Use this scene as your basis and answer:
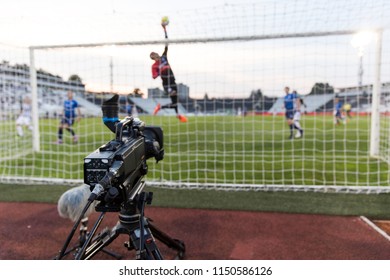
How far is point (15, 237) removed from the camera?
3.65 m

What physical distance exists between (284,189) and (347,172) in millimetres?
1940

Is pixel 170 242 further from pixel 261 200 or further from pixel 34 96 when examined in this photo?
pixel 34 96

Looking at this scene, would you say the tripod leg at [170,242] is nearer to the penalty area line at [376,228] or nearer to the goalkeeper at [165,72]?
the goalkeeper at [165,72]

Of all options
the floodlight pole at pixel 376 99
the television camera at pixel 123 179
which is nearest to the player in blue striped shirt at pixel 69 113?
the floodlight pole at pixel 376 99

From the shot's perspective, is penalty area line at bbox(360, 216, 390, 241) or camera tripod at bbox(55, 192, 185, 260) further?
penalty area line at bbox(360, 216, 390, 241)

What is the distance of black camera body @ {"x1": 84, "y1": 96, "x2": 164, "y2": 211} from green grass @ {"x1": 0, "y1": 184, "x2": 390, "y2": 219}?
2.44 m

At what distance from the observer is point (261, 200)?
15.9 feet

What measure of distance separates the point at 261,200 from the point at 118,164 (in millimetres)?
3337

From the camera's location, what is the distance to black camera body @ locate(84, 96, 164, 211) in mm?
1858

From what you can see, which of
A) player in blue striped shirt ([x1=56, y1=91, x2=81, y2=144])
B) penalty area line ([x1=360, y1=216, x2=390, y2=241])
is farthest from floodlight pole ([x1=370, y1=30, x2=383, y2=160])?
player in blue striped shirt ([x1=56, y1=91, x2=81, y2=144])

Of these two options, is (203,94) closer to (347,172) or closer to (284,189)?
(284,189)

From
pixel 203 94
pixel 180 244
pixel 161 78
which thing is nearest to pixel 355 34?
pixel 203 94

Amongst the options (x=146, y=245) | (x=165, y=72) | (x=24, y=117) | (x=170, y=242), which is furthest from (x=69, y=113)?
(x=146, y=245)

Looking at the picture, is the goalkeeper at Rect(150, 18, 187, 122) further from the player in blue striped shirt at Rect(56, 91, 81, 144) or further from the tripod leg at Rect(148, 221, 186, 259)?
the player in blue striped shirt at Rect(56, 91, 81, 144)
